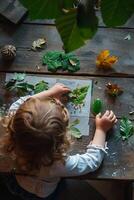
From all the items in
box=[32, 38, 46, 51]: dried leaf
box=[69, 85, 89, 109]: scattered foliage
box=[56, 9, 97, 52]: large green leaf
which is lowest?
box=[69, 85, 89, 109]: scattered foliage

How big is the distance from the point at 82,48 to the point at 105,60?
0.30 feet

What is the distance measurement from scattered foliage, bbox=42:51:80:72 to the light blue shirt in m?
0.16

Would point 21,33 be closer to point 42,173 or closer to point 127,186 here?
point 42,173

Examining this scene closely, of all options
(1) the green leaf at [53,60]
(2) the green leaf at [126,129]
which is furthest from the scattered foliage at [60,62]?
(2) the green leaf at [126,129]

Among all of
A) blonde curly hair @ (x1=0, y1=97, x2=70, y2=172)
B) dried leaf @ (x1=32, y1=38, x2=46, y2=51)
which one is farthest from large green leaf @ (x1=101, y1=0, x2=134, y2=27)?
dried leaf @ (x1=32, y1=38, x2=46, y2=51)

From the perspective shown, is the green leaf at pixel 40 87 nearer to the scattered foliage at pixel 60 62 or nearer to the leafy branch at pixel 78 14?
the scattered foliage at pixel 60 62

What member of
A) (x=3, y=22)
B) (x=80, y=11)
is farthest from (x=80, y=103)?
(x=80, y=11)

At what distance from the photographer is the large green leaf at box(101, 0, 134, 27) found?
0.48 metres

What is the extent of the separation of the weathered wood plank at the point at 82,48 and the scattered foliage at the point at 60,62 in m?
0.02

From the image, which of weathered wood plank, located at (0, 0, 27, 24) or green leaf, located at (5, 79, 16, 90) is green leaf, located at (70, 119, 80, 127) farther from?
weathered wood plank, located at (0, 0, 27, 24)

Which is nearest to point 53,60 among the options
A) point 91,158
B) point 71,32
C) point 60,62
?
point 60,62

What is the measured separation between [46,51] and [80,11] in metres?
0.96

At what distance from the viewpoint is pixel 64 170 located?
127 centimetres

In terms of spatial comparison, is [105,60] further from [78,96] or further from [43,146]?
Result: [43,146]
